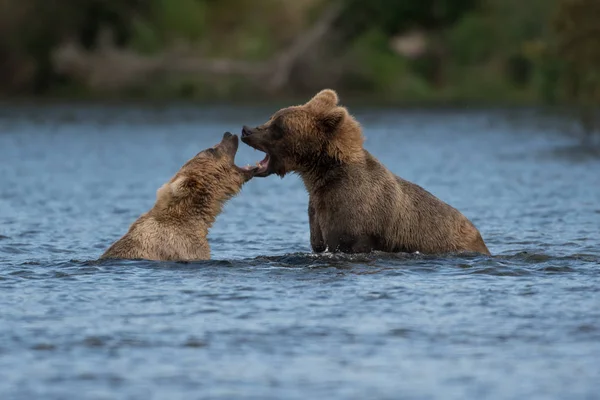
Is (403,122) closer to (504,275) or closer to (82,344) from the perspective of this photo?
(504,275)

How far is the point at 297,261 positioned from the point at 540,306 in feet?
9.56

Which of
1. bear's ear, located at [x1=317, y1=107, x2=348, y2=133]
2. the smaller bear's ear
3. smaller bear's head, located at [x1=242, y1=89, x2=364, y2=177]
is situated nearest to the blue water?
the smaller bear's ear

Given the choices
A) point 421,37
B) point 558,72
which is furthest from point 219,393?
point 421,37

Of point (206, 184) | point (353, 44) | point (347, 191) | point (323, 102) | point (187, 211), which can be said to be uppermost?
point (353, 44)

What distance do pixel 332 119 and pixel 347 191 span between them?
2.41 ft

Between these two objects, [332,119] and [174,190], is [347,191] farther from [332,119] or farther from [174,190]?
[174,190]

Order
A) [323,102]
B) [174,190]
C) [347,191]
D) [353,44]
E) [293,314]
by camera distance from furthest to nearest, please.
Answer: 1. [353,44]
2. [323,102]
3. [174,190]
4. [347,191]
5. [293,314]

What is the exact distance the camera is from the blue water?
8586mm

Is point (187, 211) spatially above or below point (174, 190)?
below

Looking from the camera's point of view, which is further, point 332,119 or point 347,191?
point 332,119

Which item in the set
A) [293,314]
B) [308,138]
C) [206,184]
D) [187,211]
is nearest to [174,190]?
[187,211]

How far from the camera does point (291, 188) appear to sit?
26.5 metres

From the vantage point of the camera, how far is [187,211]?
12.6 m

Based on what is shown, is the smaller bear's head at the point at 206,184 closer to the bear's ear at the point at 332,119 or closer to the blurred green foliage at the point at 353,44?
the bear's ear at the point at 332,119
